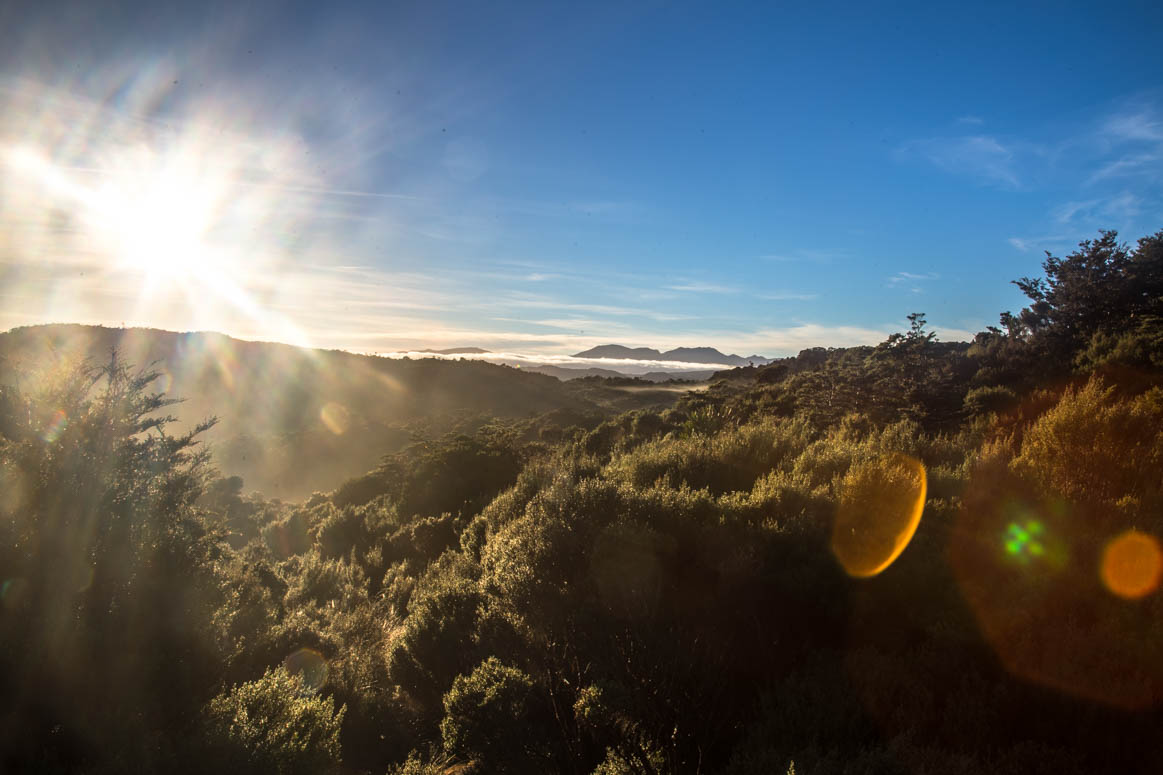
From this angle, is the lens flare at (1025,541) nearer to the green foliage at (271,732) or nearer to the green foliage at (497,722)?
the green foliage at (497,722)

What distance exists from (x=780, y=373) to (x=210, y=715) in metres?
36.1

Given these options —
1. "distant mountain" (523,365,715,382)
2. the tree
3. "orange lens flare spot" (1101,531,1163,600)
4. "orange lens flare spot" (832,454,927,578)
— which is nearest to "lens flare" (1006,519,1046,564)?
"orange lens flare spot" (1101,531,1163,600)

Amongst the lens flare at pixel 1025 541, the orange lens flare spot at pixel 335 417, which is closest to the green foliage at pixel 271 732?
the lens flare at pixel 1025 541

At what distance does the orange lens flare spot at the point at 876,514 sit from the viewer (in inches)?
243

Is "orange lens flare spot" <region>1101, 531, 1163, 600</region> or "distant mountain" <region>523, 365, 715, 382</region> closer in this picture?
"orange lens flare spot" <region>1101, 531, 1163, 600</region>

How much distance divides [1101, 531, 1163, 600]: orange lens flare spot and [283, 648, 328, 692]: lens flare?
9182 millimetres

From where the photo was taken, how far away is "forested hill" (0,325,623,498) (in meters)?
38.8

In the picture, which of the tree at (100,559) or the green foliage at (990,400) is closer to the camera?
the tree at (100,559)

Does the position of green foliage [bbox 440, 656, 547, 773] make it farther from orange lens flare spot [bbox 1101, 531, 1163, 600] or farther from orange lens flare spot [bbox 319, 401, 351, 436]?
orange lens flare spot [bbox 319, 401, 351, 436]

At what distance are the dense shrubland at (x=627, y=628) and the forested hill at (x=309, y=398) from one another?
27.3 meters

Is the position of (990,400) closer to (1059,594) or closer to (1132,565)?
(1132,565)

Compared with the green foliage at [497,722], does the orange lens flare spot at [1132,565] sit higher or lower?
higher

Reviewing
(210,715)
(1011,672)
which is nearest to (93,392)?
(210,715)

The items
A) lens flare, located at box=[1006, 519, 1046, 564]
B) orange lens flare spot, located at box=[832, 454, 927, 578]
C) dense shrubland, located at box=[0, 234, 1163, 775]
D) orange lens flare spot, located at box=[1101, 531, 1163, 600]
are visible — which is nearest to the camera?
dense shrubland, located at box=[0, 234, 1163, 775]
